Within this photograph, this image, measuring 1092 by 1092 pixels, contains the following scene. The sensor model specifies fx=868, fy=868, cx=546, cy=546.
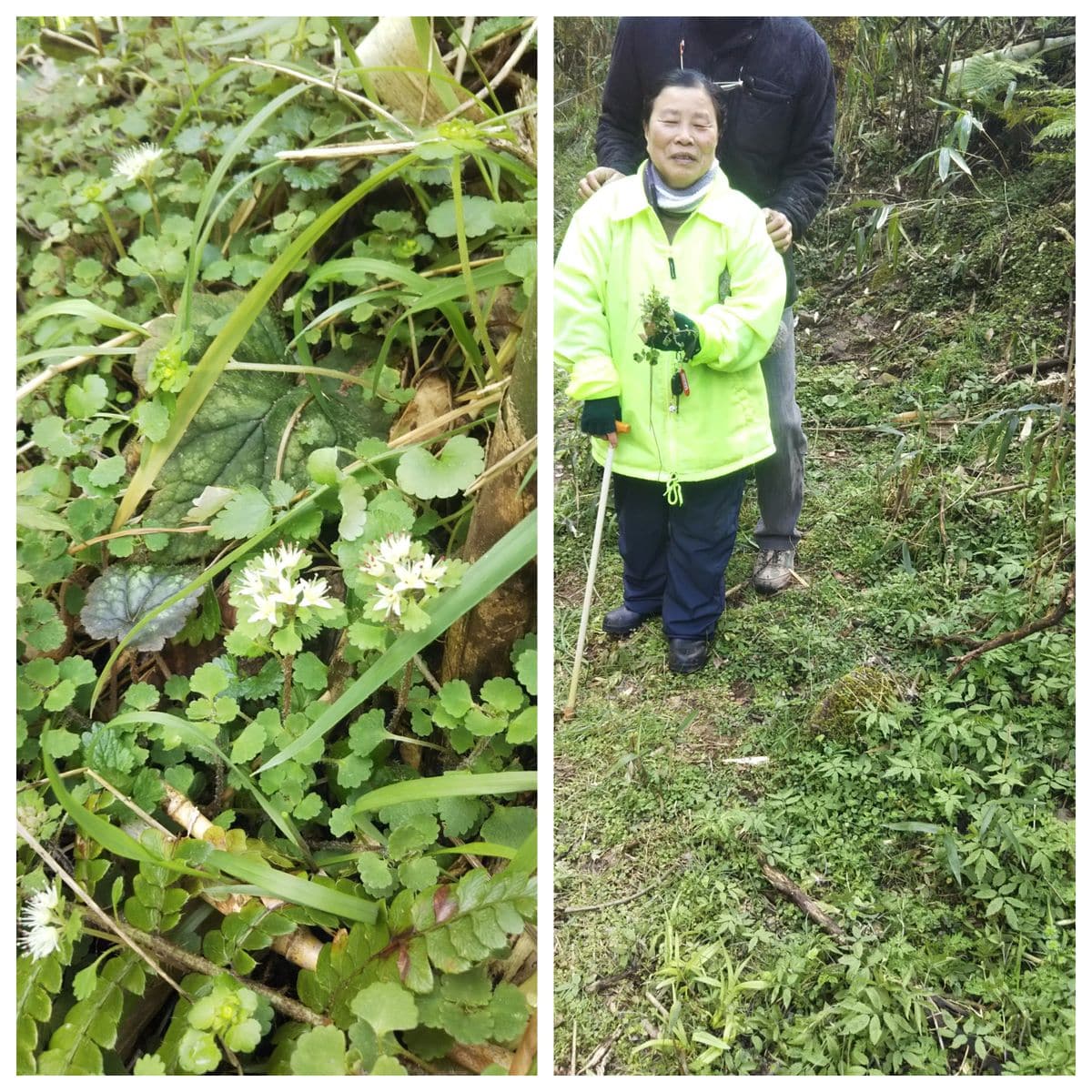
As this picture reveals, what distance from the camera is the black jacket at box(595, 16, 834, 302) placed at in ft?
3.69

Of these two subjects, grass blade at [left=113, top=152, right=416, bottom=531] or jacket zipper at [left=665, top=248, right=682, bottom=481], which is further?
grass blade at [left=113, top=152, right=416, bottom=531]

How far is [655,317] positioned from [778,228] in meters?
0.20

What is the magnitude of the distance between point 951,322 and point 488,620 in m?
0.76

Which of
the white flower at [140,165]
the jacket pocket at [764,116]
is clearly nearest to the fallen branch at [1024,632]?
the jacket pocket at [764,116]

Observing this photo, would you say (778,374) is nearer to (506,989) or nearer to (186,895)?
(506,989)

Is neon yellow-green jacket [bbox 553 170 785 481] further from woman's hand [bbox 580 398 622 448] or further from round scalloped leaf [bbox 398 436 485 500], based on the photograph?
round scalloped leaf [bbox 398 436 485 500]

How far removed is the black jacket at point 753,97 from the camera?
1.13 metres

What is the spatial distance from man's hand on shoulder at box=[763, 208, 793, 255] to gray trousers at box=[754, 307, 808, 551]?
9cm

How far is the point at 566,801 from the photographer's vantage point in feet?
3.66

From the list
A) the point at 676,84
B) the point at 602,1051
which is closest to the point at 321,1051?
the point at 602,1051

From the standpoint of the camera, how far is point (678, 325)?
1170 mm

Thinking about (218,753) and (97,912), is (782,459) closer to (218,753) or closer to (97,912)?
(218,753)

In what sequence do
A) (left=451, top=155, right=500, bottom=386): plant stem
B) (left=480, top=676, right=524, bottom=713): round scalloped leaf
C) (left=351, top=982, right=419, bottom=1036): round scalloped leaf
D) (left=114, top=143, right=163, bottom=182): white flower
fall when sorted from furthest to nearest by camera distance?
(left=114, top=143, right=163, bottom=182): white flower < (left=451, top=155, right=500, bottom=386): plant stem < (left=480, top=676, right=524, bottom=713): round scalloped leaf < (left=351, top=982, right=419, bottom=1036): round scalloped leaf

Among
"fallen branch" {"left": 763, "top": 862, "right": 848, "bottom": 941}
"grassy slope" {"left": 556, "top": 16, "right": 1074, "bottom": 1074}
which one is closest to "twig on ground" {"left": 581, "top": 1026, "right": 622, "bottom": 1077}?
"grassy slope" {"left": 556, "top": 16, "right": 1074, "bottom": 1074}
